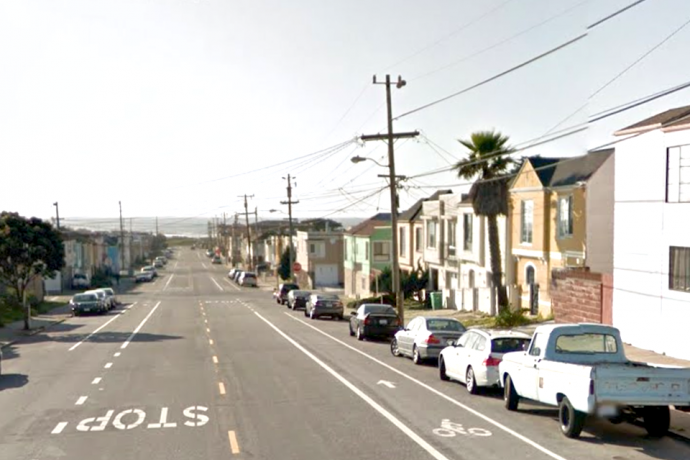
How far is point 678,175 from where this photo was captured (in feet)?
74.6

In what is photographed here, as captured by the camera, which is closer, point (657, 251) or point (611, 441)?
point (611, 441)

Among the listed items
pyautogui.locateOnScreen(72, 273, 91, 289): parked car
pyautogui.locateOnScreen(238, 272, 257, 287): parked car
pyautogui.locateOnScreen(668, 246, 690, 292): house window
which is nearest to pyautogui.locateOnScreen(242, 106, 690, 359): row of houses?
pyautogui.locateOnScreen(668, 246, 690, 292): house window

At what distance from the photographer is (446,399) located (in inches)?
703

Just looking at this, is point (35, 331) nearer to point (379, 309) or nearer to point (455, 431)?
point (379, 309)

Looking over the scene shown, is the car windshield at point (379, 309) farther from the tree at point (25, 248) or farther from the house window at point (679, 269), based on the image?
the tree at point (25, 248)

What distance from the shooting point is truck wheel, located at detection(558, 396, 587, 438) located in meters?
Answer: 13.4

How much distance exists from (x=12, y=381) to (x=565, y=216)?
22.6 m

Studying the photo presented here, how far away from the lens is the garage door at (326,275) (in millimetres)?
90125

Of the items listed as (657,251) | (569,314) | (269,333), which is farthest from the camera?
(269,333)

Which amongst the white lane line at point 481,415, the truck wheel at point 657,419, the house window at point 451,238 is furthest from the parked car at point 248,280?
the truck wheel at point 657,419

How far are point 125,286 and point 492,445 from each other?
89.1 m

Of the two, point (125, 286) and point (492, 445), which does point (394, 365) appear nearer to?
point (492, 445)

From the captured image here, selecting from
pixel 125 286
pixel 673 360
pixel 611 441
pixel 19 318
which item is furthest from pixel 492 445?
pixel 125 286

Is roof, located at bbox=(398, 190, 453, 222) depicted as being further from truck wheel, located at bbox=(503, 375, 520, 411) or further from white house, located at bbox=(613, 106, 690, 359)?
truck wheel, located at bbox=(503, 375, 520, 411)
